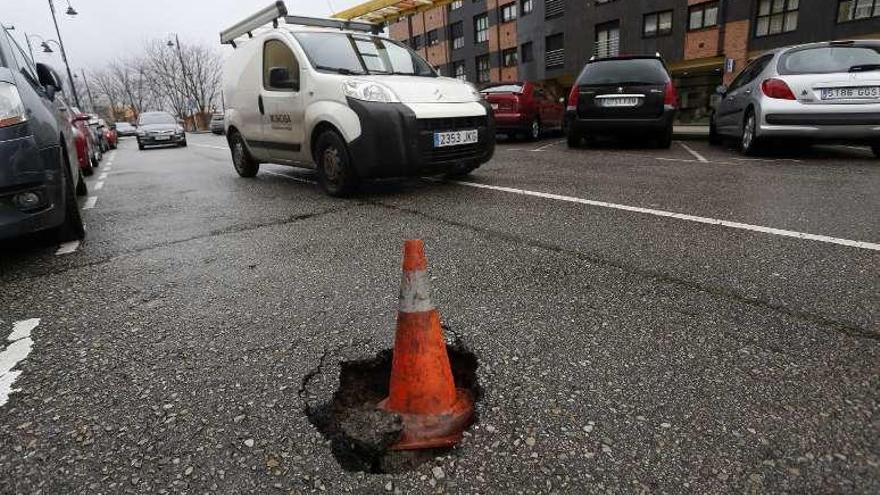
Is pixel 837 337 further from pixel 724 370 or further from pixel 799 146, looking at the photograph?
pixel 799 146

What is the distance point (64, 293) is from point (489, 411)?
251 cm

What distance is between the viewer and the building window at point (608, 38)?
89.0 feet

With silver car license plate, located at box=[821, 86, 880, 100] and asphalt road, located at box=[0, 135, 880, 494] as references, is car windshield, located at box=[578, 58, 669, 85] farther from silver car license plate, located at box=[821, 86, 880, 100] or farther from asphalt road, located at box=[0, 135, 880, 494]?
asphalt road, located at box=[0, 135, 880, 494]

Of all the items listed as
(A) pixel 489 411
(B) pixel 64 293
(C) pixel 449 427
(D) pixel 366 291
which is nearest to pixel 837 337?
(A) pixel 489 411

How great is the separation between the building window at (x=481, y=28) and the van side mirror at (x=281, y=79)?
34.8 meters

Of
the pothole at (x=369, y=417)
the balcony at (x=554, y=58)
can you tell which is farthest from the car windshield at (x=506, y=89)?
the balcony at (x=554, y=58)

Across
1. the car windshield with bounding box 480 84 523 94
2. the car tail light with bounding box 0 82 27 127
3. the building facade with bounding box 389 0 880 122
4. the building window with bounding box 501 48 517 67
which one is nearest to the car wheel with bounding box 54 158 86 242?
the car tail light with bounding box 0 82 27 127

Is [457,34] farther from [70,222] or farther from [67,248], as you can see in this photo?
[67,248]

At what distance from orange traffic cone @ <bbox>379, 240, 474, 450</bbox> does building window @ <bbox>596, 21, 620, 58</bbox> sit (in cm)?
2890

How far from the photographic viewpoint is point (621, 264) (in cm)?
291

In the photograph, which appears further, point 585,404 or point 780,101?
point 780,101

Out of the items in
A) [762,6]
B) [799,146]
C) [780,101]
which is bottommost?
[799,146]

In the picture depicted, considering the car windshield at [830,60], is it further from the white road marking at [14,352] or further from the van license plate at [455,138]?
the white road marking at [14,352]

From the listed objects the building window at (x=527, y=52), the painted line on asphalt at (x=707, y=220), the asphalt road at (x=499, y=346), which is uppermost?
the building window at (x=527, y=52)
